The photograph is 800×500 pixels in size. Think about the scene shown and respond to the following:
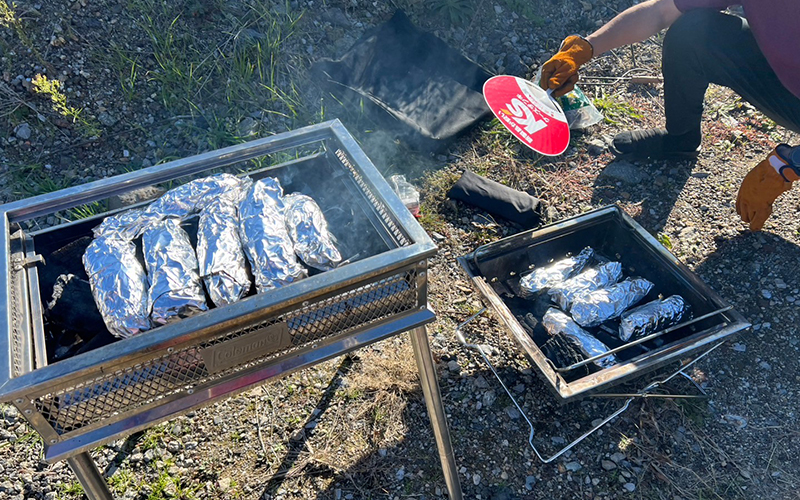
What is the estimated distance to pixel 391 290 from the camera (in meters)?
1.53

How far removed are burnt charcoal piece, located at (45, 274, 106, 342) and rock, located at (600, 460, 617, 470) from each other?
1.90 metres

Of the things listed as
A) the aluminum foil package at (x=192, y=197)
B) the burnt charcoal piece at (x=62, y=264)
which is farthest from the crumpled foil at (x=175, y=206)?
the burnt charcoal piece at (x=62, y=264)

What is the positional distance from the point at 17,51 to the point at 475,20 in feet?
10.2

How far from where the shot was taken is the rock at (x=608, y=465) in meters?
2.21

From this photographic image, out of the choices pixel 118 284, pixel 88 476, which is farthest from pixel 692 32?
Answer: pixel 88 476

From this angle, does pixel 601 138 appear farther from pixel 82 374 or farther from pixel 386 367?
pixel 82 374

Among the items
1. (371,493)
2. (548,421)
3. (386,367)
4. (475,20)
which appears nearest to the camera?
(371,493)

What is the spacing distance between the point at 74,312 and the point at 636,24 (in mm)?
3007

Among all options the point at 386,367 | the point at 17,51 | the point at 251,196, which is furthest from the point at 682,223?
the point at 17,51

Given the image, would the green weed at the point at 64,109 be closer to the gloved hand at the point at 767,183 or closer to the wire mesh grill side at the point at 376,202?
the wire mesh grill side at the point at 376,202

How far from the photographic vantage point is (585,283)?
2.48 meters

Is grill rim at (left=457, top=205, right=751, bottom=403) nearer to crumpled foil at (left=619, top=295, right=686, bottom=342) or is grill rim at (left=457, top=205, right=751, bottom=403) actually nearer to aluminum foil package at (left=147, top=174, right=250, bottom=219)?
crumpled foil at (left=619, top=295, right=686, bottom=342)

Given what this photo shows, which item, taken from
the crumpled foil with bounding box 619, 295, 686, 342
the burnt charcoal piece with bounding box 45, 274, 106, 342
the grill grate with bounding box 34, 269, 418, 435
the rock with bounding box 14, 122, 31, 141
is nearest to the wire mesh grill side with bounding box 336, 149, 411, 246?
the grill grate with bounding box 34, 269, 418, 435

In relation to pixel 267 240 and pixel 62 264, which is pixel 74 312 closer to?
pixel 62 264
